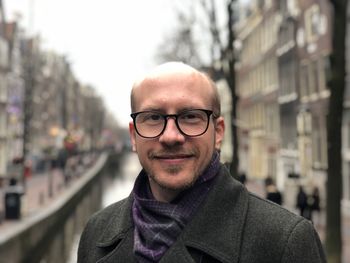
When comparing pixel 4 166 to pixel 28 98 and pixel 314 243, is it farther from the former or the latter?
pixel 314 243

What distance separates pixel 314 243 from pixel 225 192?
0.33 meters

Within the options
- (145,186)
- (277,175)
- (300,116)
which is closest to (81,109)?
(277,175)

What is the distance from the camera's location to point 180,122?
1931 mm

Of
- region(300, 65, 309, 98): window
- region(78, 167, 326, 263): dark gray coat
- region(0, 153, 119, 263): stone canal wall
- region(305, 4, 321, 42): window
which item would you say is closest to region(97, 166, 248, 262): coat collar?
region(78, 167, 326, 263): dark gray coat

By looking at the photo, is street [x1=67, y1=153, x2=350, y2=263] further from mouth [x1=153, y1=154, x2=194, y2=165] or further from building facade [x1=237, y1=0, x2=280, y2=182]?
building facade [x1=237, y1=0, x2=280, y2=182]

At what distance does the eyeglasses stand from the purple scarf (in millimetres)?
143

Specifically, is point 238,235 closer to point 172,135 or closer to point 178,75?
point 172,135

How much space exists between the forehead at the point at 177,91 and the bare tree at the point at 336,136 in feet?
22.3

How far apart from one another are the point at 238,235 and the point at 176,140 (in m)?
0.38

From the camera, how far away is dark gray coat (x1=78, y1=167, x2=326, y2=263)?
1763 mm

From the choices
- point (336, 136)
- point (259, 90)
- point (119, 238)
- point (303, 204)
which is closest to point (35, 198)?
point (303, 204)

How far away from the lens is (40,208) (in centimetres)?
2088

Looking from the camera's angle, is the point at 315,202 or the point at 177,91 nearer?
the point at 177,91

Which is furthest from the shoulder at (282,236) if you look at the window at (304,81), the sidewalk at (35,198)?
the window at (304,81)
